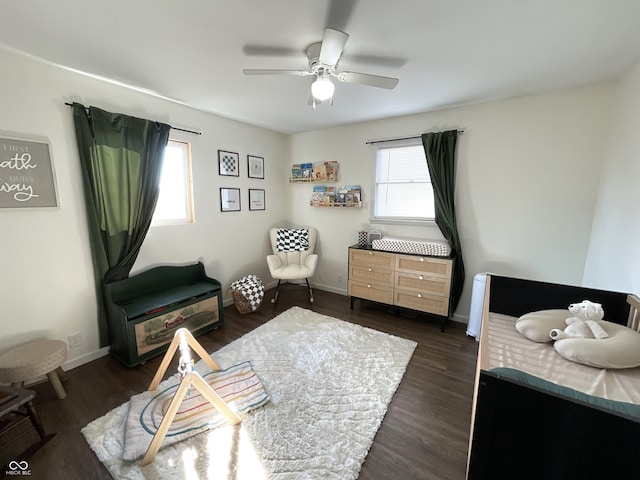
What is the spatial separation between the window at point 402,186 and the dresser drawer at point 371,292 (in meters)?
0.90

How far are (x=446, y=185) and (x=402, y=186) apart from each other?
0.55 meters

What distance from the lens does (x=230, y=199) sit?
3418 mm

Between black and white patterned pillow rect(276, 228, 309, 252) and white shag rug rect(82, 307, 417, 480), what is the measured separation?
4.93ft

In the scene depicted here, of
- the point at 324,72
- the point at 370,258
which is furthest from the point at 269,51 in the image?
the point at 370,258

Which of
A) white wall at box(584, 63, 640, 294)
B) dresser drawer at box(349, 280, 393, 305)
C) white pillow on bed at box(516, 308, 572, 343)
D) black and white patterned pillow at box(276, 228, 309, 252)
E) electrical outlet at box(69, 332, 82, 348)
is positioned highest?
white wall at box(584, 63, 640, 294)

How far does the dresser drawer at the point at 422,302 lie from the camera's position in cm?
280

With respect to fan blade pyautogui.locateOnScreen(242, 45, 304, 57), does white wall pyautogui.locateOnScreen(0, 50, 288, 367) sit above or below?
below

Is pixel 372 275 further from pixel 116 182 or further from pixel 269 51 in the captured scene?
pixel 116 182

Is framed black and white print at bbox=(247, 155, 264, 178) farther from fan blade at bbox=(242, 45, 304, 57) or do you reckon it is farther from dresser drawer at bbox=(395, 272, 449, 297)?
dresser drawer at bbox=(395, 272, 449, 297)

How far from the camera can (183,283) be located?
9.54 ft

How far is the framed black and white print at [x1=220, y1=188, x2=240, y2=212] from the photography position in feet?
10.9

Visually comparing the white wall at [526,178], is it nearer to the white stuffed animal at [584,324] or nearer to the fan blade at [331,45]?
the white stuffed animal at [584,324]

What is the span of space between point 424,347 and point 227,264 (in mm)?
2579

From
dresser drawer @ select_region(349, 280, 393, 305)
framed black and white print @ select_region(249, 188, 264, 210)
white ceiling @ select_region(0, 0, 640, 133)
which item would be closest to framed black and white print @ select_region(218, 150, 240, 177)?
framed black and white print @ select_region(249, 188, 264, 210)
